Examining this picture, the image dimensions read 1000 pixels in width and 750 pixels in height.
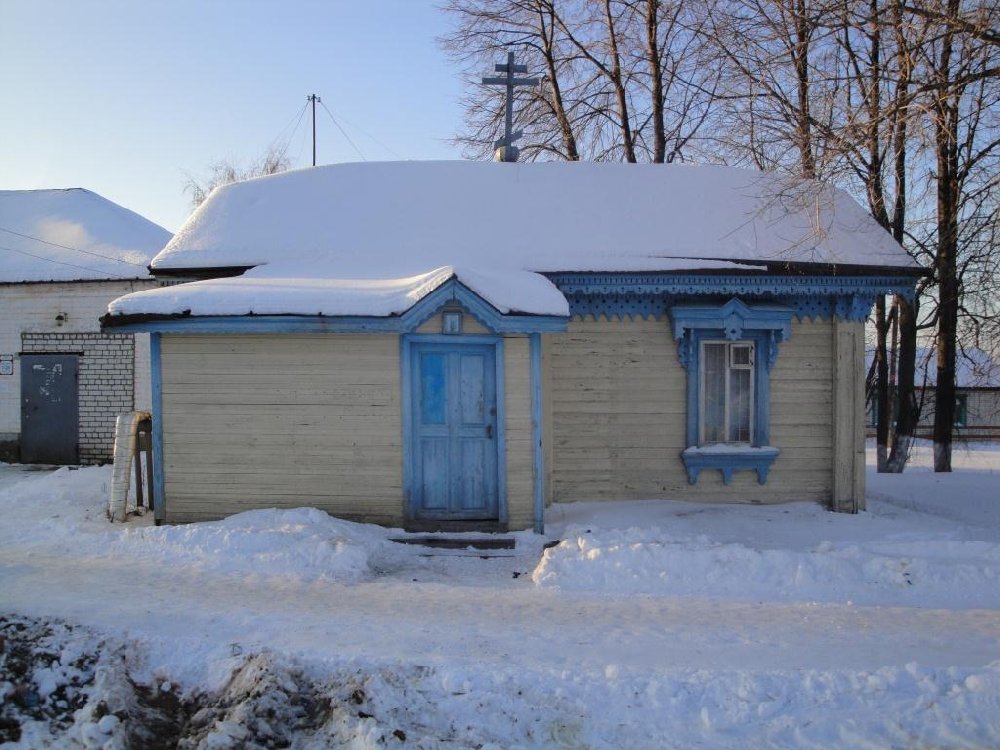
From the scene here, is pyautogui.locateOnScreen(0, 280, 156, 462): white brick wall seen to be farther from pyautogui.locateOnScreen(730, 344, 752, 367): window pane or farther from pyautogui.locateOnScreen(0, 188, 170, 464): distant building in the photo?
pyautogui.locateOnScreen(730, 344, 752, 367): window pane

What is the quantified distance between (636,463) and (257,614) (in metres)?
5.37

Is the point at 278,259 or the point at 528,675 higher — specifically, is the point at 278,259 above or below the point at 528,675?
above

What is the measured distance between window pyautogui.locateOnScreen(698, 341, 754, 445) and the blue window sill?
217 millimetres

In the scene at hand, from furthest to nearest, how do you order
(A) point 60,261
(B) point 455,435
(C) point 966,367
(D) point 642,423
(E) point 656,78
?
(C) point 966,367
(E) point 656,78
(A) point 60,261
(D) point 642,423
(B) point 455,435

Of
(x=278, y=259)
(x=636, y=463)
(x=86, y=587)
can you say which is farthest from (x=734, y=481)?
(x=86, y=587)

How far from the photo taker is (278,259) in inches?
384

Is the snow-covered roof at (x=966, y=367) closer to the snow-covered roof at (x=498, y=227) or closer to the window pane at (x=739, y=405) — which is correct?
the snow-covered roof at (x=498, y=227)

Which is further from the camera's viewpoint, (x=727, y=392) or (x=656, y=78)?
(x=656, y=78)

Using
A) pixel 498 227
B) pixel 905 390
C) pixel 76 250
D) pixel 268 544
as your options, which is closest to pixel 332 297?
pixel 268 544

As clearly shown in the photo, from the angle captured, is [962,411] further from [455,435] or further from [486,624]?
[486,624]

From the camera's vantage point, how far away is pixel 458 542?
7887 millimetres

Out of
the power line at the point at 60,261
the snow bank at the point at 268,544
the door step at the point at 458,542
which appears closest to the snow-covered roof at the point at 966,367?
the door step at the point at 458,542

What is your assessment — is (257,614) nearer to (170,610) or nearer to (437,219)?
(170,610)

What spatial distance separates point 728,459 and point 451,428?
3.61m
